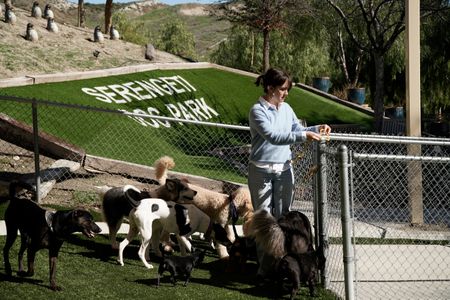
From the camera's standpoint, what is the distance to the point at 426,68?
105ft

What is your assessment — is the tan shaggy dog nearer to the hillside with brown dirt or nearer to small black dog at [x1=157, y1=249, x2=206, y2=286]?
small black dog at [x1=157, y1=249, x2=206, y2=286]

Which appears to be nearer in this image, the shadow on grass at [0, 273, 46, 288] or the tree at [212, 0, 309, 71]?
Answer: the shadow on grass at [0, 273, 46, 288]

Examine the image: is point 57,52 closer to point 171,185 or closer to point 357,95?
point 357,95

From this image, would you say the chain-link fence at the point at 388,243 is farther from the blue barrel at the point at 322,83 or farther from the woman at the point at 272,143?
the blue barrel at the point at 322,83

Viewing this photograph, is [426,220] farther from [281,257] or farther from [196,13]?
[196,13]

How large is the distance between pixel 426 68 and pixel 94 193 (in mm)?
25101

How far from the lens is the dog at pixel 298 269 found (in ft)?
19.8

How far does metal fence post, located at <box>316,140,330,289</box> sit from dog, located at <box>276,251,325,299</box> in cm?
32

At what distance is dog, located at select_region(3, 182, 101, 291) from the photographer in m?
5.82

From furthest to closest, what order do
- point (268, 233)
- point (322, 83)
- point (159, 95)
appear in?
point (322, 83), point (159, 95), point (268, 233)

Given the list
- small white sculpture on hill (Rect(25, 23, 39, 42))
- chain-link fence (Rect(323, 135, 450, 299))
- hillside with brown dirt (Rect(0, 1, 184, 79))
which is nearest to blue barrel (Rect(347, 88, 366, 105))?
hillside with brown dirt (Rect(0, 1, 184, 79))

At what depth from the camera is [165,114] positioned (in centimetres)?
1978

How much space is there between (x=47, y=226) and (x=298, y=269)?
86.2 inches

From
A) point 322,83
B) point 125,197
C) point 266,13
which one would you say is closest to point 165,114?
point 266,13
